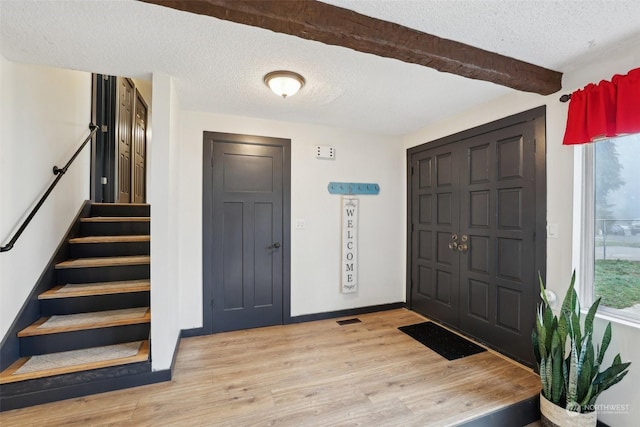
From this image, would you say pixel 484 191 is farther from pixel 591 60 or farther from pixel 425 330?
pixel 425 330

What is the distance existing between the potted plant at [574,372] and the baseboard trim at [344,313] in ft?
6.75

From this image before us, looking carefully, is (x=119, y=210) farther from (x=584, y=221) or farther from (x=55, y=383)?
(x=584, y=221)

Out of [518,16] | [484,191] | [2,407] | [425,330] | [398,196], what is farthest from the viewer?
[398,196]

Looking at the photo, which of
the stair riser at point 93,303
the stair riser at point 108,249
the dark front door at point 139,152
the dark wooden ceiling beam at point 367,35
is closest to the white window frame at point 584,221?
the dark wooden ceiling beam at point 367,35

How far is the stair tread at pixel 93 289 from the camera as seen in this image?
2311 millimetres

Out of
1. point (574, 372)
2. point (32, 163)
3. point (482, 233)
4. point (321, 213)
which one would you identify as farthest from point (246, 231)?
point (574, 372)

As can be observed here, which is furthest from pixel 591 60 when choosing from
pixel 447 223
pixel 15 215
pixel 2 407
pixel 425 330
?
pixel 2 407

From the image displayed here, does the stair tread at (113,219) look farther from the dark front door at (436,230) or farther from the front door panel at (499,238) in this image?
the front door panel at (499,238)

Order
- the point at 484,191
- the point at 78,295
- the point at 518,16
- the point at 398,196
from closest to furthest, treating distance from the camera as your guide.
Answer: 1. the point at 518,16
2. the point at 78,295
3. the point at 484,191
4. the point at 398,196

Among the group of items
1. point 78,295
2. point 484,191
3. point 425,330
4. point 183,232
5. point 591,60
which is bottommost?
point 425,330

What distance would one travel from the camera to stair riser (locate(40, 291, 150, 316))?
233cm

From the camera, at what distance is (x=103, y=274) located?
2.66 meters

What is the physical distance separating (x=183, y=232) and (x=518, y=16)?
122 inches

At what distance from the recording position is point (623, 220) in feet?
6.08
